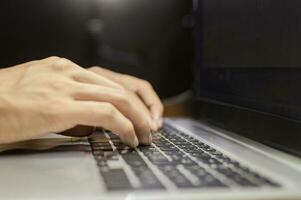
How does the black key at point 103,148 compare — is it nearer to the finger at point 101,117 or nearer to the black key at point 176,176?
A: the finger at point 101,117

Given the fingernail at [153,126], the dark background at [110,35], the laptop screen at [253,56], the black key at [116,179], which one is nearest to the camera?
the black key at [116,179]

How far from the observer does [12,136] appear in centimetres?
59

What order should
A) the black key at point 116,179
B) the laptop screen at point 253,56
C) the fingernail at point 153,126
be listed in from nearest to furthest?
the black key at point 116,179
the laptop screen at point 253,56
the fingernail at point 153,126

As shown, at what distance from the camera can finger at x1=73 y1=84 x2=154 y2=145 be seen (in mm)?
615

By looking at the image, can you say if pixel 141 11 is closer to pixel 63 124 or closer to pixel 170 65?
pixel 170 65

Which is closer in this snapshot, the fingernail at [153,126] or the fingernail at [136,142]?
the fingernail at [136,142]

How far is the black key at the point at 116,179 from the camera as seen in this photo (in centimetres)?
42

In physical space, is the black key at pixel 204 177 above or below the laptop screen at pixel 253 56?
below

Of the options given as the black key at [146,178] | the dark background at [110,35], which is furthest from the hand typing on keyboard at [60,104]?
the dark background at [110,35]

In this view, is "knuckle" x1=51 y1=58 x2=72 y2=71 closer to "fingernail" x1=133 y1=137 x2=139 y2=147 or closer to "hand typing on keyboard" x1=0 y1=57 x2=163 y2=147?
"hand typing on keyboard" x1=0 y1=57 x2=163 y2=147

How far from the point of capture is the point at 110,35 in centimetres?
124

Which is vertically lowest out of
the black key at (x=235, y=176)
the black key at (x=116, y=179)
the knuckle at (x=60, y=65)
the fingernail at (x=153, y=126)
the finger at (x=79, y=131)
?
the fingernail at (x=153, y=126)

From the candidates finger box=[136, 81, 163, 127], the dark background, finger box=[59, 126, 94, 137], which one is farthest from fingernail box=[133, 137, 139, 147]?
the dark background

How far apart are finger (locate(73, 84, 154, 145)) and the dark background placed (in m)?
0.60
